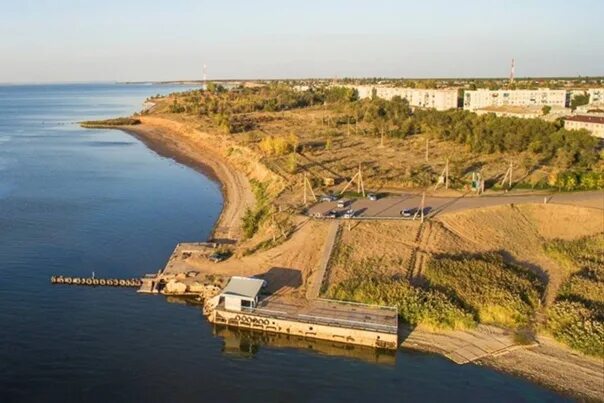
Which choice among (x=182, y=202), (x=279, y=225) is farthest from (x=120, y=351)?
(x=182, y=202)

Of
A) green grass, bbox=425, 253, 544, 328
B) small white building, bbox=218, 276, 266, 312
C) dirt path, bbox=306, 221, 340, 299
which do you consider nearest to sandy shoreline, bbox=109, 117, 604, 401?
green grass, bbox=425, 253, 544, 328

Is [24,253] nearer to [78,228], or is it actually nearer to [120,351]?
[78,228]

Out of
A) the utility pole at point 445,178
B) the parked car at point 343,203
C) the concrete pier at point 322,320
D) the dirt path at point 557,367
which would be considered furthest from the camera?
the utility pole at point 445,178

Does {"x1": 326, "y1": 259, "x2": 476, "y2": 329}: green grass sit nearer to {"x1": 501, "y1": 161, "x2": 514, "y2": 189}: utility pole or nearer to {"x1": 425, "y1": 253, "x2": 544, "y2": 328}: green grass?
{"x1": 425, "y1": 253, "x2": 544, "y2": 328}: green grass

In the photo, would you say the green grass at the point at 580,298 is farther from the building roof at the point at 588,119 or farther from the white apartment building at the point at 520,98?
the white apartment building at the point at 520,98

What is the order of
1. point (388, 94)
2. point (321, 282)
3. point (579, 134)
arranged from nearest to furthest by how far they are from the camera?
1. point (321, 282)
2. point (579, 134)
3. point (388, 94)

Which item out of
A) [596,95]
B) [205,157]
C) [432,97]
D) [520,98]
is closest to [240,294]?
[205,157]

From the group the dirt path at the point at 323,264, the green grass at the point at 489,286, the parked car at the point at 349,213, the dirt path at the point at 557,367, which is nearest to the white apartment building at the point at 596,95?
the parked car at the point at 349,213
